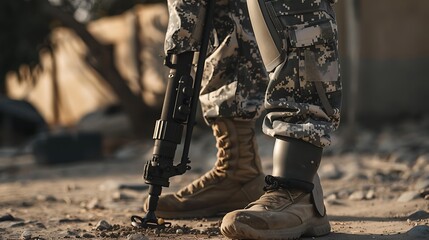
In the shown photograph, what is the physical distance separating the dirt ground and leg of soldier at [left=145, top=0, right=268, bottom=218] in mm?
105

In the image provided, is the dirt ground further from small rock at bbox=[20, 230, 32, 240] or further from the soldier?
the soldier

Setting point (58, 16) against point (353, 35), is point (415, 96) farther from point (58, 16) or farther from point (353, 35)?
point (58, 16)

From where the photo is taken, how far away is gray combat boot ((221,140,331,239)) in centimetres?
259

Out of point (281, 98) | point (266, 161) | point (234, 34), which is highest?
point (234, 34)

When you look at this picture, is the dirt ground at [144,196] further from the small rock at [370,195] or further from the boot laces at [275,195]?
the boot laces at [275,195]

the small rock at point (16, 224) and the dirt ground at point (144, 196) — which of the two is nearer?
the dirt ground at point (144, 196)

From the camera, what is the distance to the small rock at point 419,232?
266 centimetres

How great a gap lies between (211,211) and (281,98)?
2.57ft

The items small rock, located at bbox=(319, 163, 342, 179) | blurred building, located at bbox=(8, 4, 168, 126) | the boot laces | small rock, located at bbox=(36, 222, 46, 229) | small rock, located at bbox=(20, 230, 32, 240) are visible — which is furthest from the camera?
blurred building, located at bbox=(8, 4, 168, 126)

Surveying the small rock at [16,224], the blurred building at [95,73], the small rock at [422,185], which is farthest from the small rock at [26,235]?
the blurred building at [95,73]

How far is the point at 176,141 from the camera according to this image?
290cm

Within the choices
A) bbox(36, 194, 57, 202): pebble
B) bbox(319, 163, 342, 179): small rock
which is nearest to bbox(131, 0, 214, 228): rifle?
bbox(36, 194, 57, 202): pebble

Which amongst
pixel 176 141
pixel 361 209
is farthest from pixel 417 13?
pixel 176 141

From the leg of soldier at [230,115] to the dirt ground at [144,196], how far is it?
11cm
